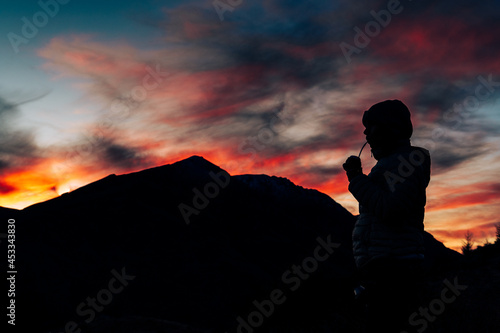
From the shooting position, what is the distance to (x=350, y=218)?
116m

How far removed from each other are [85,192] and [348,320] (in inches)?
2656

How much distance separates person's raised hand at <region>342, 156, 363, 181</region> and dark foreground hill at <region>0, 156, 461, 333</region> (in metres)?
7.83

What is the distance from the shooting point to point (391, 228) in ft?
10.1

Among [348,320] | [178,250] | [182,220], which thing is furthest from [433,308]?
[182,220]

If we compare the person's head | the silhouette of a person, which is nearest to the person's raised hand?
the silhouette of a person

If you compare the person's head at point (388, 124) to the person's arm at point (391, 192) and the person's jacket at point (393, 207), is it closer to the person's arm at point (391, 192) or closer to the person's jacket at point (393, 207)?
the person's jacket at point (393, 207)

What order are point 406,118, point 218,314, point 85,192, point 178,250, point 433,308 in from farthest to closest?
point 85,192, point 178,250, point 218,314, point 433,308, point 406,118

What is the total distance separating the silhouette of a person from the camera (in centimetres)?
297

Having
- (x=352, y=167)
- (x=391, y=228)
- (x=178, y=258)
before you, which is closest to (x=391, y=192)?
(x=391, y=228)

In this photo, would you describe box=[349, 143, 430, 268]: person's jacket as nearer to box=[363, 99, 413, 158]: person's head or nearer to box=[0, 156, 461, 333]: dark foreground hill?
box=[363, 99, 413, 158]: person's head

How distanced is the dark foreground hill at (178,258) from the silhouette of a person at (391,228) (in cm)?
775

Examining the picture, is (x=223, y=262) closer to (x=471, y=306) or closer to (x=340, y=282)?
(x=340, y=282)

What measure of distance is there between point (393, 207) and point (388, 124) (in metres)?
0.65

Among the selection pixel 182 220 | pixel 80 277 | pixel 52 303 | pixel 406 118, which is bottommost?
pixel 406 118
